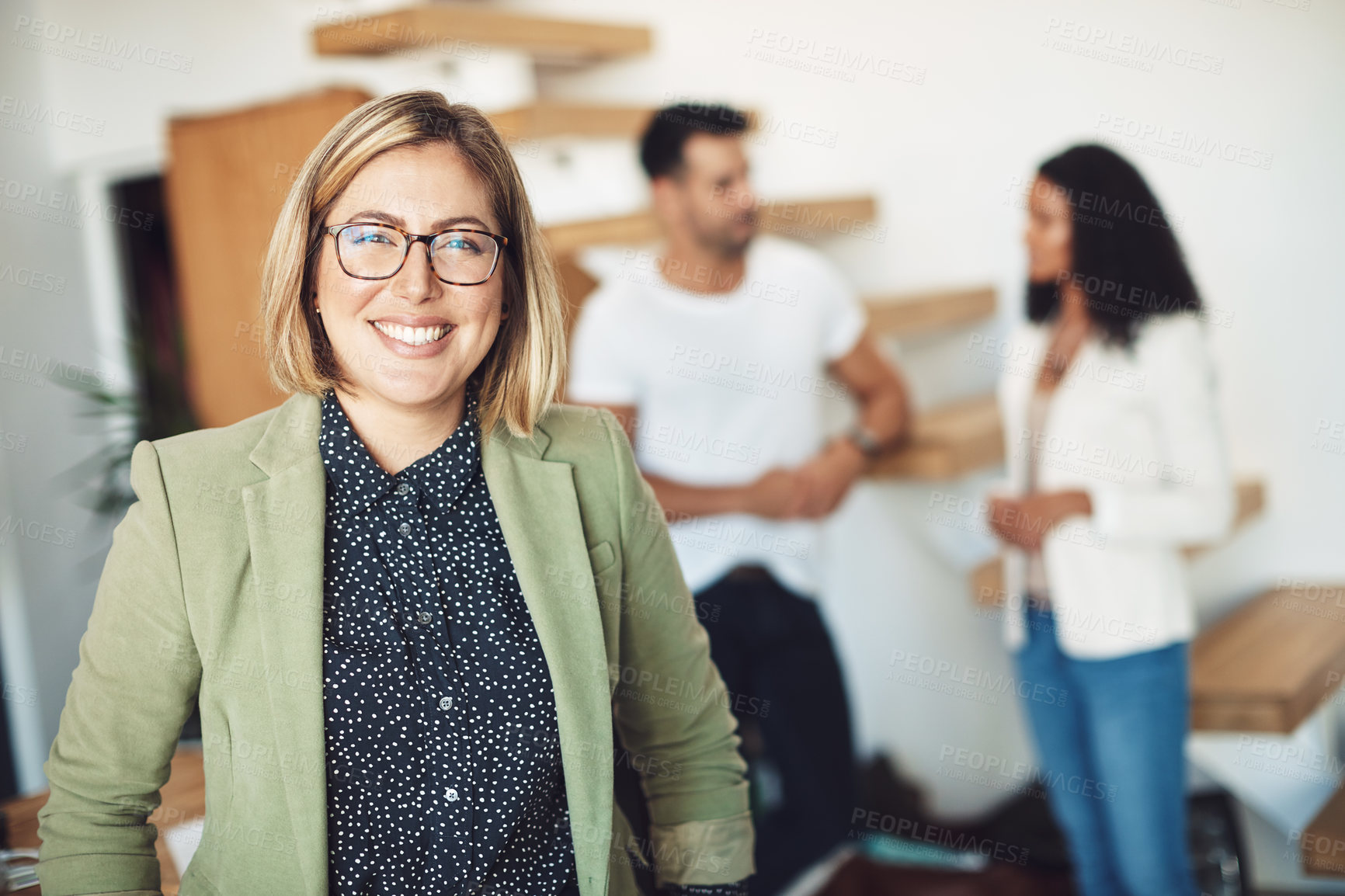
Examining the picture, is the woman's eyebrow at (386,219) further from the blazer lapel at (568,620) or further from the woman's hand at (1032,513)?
the woman's hand at (1032,513)

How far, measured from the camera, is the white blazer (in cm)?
203

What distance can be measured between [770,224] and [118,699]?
212 centimetres

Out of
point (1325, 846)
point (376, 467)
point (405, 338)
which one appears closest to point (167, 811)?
point (376, 467)

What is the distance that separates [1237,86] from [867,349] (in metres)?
1.01

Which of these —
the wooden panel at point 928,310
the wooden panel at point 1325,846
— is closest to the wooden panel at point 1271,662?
the wooden panel at point 1325,846

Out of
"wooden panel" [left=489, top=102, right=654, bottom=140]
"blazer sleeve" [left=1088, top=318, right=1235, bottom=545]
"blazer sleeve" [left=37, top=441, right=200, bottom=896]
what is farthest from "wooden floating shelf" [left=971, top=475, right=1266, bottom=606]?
"blazer sleeve" [left=37, top=441, right=200, bottom=896]

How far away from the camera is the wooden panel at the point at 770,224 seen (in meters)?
2.32

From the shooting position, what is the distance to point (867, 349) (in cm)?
247

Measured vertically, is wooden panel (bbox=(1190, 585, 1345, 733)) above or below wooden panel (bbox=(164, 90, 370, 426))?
below

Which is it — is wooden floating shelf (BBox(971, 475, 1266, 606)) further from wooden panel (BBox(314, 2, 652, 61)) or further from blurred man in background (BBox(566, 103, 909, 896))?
wooden panel (BBox(314, 2, 652, 61))

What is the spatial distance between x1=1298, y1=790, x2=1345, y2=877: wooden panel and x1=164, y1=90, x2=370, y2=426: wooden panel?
2483mm

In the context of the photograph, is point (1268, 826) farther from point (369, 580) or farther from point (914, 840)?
point (369, 580)

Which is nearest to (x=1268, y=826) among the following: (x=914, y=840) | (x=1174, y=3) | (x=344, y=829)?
(x=914, y=840)

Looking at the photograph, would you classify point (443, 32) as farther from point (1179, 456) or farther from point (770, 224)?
point (1179, 456)
